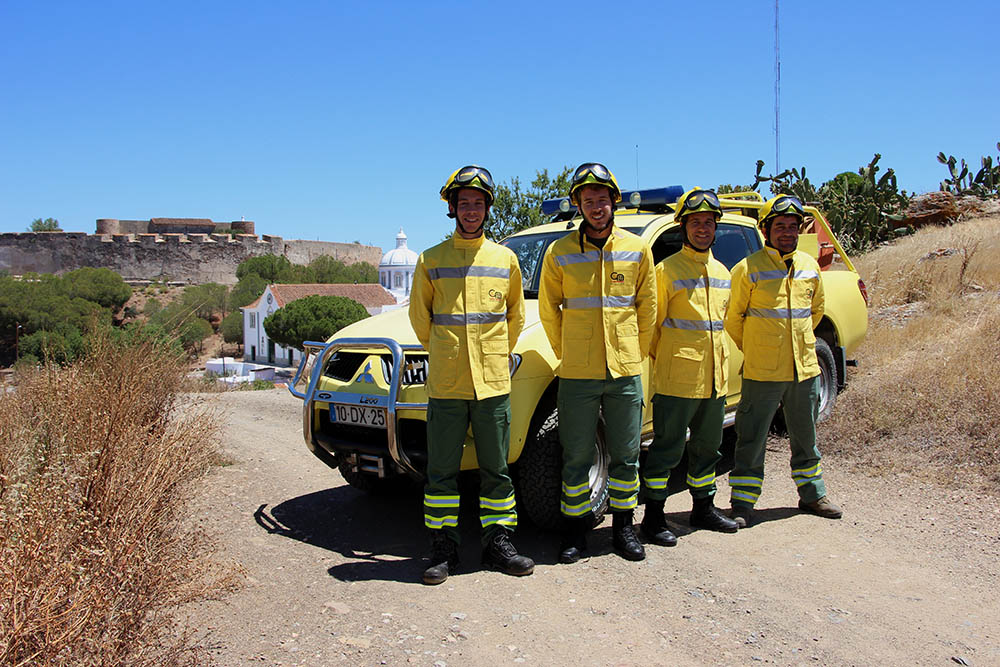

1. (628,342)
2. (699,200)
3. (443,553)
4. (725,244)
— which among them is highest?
(699,200)

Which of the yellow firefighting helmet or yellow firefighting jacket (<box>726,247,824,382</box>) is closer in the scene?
the yellow firefighting helmet

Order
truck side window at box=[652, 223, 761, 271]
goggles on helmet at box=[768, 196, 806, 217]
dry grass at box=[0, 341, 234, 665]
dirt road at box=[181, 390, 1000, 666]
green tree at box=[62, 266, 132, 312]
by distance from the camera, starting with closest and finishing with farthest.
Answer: dry grass at box=[0, 341, 234, 665] < dirt road at box=[181, 390, 1000, 666] < goggles on helmet at box=[768, 196, 806, 217] < truck side window at box=[652, 223, 761, 271] < green tree at box=[62, 266, 132, 312]

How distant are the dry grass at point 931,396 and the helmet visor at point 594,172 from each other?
348cm

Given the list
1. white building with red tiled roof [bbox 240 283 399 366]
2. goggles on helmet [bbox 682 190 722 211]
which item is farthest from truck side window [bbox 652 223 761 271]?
white building with red tiled roof [bbox 240 283 399 366]

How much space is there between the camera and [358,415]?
14.9 ft

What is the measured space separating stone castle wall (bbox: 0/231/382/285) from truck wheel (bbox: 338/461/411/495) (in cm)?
7294

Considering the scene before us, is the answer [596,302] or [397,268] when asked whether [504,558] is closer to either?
[596,302]

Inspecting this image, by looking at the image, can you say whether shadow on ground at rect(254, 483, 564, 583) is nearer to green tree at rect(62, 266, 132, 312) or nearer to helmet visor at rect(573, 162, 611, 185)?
helmet visor at rect(573, 162, 611, 185)

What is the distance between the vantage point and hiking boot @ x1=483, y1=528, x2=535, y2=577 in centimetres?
412

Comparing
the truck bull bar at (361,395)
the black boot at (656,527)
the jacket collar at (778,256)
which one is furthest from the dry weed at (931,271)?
the truck bull bar at (361,395)

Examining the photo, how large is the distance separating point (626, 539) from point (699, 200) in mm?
2046

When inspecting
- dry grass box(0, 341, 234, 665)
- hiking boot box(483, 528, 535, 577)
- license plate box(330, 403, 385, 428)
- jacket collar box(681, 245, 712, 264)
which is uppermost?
jacket collar box(681, 245, 712, 264)

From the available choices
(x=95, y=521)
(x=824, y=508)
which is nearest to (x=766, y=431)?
(x=824, y=508)

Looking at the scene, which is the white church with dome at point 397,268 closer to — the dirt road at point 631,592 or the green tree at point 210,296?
the green tree at point 210,296
